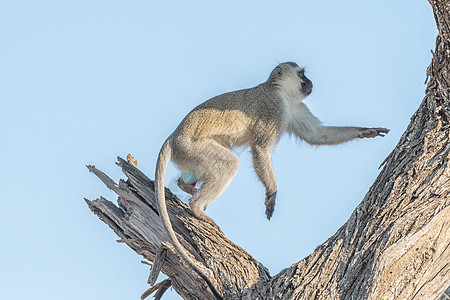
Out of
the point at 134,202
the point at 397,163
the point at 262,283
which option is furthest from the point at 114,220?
the point at 397,163

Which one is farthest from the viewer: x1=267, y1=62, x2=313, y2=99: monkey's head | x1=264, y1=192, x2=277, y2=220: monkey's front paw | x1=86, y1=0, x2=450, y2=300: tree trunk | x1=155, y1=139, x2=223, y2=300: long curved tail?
x1=267, y1=62, x2=313, y2=99: monkey's head

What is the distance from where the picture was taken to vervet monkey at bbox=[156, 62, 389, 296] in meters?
6.47

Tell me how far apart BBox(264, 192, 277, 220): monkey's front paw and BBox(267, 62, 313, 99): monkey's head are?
171 cm

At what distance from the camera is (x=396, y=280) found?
440 cm

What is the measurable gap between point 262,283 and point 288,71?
3.92m

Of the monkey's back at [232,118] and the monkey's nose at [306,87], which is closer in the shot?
the monkey's back at [232,118]

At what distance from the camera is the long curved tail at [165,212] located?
Result: 535cm

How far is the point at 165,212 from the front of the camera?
566 cm

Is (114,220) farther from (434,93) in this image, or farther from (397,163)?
(434,93)

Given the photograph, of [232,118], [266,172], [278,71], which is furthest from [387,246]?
[278,71]

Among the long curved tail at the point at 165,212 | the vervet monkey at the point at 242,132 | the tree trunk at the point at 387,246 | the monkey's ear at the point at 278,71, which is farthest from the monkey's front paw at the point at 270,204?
the monkey's ear at the point at 278,71

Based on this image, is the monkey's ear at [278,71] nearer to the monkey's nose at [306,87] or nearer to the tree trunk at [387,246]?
the monkey's nose at [306,87]

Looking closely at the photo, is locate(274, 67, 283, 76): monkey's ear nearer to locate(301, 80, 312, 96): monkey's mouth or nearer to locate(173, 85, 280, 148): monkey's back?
locate(301, 80, 312, 96): monkey's mouth

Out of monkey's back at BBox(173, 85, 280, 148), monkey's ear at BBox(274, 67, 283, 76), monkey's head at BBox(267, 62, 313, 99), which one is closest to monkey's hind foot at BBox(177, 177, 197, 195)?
Result: monkey's back at BBox(173, 85, 280, 148)
